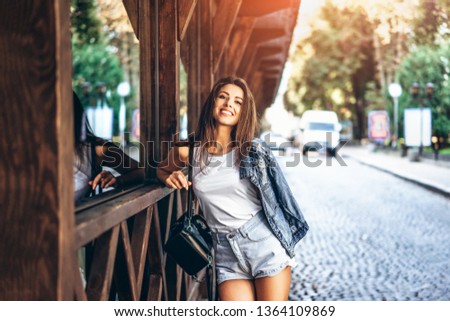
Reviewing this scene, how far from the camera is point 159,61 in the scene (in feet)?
14.6

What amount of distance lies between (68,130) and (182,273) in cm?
304

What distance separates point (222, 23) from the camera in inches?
267

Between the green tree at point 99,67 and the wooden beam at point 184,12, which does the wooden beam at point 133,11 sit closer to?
the wooden beam at point 184,12

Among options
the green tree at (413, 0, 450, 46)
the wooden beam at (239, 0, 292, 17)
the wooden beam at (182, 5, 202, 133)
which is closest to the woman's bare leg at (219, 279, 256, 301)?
the wooden beam at (182, 5, 202, 133)

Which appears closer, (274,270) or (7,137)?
(7,137)

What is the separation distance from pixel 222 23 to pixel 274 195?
3982mm

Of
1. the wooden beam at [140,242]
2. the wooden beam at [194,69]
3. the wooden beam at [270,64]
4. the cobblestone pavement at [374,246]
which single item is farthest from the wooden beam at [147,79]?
the wooden beam at [270,64]

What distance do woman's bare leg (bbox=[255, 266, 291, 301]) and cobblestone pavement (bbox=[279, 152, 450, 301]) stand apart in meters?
2.74

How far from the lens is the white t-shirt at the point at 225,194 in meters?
3.13

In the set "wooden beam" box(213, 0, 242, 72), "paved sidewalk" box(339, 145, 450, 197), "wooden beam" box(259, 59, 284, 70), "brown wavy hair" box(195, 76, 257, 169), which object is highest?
"wooden beam" box(259, 59, 284, 70)

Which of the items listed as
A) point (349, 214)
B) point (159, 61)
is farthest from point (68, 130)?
point (349, 214)

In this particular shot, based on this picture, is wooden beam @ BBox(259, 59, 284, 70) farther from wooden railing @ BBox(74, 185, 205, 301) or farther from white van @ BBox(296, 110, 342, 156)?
white van @ BBox(296, 110, 342, 156)

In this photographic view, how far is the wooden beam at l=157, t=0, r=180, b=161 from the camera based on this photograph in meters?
4.42
